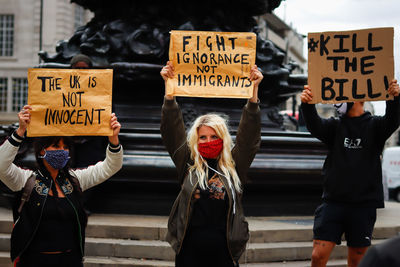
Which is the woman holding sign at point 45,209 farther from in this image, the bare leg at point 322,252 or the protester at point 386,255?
the protester at point 386,255

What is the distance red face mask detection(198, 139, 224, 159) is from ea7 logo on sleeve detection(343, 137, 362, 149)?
122 centimetres

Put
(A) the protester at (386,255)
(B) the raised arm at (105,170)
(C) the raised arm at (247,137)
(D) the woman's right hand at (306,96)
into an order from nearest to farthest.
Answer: (A) the protester at (386,255)
(C) the raised arm at (247,137)
(B) the raised arm at (105,170)
(D) the woman's right hand at (306,96)

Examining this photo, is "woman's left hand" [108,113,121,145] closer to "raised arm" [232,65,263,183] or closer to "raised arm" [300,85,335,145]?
"raised arm" [232,65,263,183]

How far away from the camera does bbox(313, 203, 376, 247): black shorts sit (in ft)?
14.2

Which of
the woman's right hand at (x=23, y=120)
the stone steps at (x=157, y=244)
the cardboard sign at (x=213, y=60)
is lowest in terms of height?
the stone steps at (x=157, y=244)

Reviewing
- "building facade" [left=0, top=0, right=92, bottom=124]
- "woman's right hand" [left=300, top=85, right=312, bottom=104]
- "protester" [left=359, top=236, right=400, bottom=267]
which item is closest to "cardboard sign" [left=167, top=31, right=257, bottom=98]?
"woman's right hand" [left=300, top=85, right=312, bottom=104]

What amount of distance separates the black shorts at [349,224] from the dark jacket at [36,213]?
6.12 feet

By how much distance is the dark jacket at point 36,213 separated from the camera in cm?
361

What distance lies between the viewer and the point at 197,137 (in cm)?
373

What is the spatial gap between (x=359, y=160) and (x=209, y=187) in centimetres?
141

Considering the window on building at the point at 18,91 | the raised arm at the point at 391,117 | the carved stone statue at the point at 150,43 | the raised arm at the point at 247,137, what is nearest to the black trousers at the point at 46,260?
the raised arm at the point at 247,137

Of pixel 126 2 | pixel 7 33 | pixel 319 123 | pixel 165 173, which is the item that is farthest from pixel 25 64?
pixel 319 123

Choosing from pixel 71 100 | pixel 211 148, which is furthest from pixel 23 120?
pixel 211 148

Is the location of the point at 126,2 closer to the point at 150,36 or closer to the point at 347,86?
the point at 150,36
